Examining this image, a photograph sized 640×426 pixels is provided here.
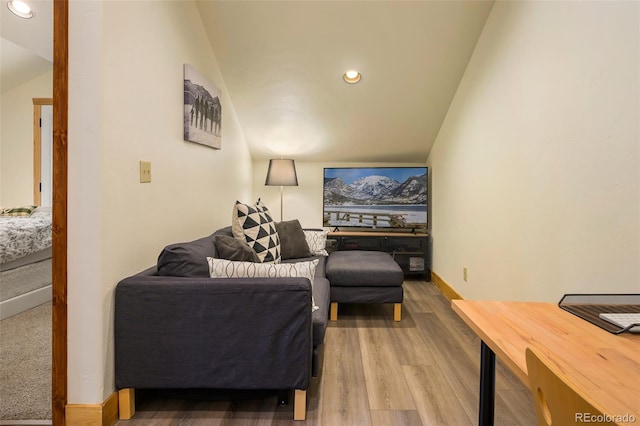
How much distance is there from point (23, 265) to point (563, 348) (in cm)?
385

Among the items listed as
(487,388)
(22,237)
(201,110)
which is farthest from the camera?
(22,237)

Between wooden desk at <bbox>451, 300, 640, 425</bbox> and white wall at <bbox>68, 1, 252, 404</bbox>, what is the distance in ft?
4.80

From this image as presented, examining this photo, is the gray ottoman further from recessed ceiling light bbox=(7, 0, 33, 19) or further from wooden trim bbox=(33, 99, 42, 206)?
wooden trim bbox=(33, 99, 42, 206)

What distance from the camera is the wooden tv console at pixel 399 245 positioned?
404cm

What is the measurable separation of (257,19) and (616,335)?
282 cm

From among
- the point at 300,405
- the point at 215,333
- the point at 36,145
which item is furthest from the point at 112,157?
the point at 36,145

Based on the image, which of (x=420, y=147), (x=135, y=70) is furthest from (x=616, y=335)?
(x=420, y=147)

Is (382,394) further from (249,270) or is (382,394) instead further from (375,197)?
(375,197)

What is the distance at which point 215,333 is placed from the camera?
4.84 ft

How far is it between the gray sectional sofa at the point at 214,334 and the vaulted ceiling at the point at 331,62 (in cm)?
214

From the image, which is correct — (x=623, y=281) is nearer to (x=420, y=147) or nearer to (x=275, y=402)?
(x=275, y=402)

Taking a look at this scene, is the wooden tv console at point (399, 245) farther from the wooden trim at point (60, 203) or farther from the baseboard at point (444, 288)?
the wooden trim at point (60, 203)

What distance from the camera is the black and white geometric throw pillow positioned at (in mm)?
2514

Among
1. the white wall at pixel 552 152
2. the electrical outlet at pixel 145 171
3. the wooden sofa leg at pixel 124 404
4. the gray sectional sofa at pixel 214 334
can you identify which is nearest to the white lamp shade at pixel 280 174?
the white wall at pixel 552 152
